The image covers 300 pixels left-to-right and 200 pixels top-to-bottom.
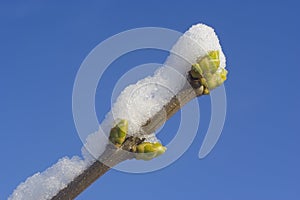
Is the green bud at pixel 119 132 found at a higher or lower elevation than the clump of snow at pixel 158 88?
lower

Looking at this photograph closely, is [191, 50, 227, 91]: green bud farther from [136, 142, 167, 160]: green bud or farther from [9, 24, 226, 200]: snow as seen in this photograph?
[136, 142, 167, 160]: green bud

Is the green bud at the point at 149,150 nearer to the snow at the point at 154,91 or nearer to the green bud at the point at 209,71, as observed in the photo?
the snow at the point at 154,91

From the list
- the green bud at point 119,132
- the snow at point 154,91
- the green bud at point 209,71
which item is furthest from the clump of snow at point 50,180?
the green bud at point 209,71

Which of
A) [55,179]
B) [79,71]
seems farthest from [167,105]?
[55,179]

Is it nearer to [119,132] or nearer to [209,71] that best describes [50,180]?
[119,132]

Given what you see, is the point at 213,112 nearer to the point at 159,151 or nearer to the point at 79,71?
the point at 159,151
